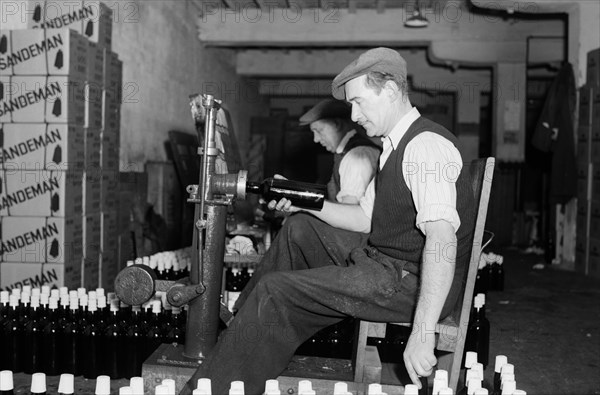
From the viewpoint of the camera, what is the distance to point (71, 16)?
15.6 feet

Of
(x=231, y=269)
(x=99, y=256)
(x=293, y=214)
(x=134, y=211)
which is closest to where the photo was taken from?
(x=293, y=214)

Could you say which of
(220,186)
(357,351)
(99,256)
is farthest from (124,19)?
(357,351)

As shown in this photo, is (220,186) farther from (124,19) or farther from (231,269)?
(124,19)

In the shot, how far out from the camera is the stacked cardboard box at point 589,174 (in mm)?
6535

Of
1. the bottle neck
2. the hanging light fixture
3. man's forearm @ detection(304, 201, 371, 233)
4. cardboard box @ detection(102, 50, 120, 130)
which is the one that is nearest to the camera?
the bottle neck

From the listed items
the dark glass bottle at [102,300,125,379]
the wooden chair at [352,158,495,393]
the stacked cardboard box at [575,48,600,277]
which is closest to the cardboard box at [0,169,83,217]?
the dark glass bottle at [102,300,125,379]

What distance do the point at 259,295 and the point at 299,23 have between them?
7428mm

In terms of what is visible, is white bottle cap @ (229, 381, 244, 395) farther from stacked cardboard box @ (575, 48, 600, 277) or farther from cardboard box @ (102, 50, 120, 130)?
stacked cardboard box @ (575, 48, 600, 277)

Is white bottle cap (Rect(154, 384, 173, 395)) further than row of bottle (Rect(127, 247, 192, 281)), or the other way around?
row of bottle (Rect(127, 247, 192, 281))

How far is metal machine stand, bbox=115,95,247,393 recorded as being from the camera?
222 centimetres

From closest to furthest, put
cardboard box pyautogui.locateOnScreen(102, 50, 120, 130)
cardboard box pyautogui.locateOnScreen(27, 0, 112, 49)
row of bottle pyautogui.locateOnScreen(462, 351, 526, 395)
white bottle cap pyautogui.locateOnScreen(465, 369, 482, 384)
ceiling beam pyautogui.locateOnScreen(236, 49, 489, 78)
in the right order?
1. row of bottle pyautogui.locateOnScreen(462, 351, 526, 395)
2. white bottle cap pyautogui.locateOnScreen(465, 369, 482, 384)
3. cardboard box pyautogui.locateOnScreen(27, 0, 112, 49)
4. cardboard box pyautogui.locateOnScreen(102, 50, 120, 130)
5. ceiling beam pyautogui.locateOnScreen(236, 49, 489, 78)

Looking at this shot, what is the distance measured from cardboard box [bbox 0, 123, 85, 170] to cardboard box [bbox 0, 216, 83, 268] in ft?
1.12

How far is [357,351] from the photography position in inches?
87.7

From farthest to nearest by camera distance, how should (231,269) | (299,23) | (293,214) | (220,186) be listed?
(299,23), (231,269), (293,214), (220,186)
